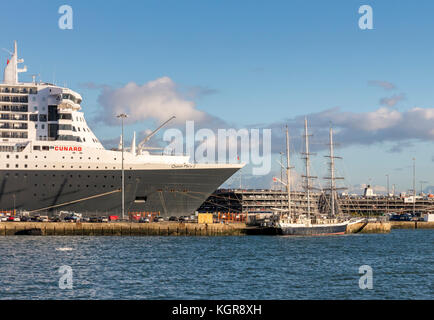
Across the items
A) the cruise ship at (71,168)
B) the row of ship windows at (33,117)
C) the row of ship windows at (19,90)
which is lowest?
the cruise ship at (71,168)

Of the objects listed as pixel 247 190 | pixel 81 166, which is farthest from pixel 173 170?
pixel 247 190

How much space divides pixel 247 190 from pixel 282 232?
7053 centimetres

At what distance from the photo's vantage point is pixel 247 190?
145375mm

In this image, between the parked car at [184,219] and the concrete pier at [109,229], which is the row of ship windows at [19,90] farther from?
the parked car at [184,219]

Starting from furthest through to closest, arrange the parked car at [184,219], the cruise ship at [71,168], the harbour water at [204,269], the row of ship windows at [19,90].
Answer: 1. the parked car at [184,219]
2. the row of ship windows at [19,90]
3. the cruise ship at [71,168]
4. the harbour water at [204,269]

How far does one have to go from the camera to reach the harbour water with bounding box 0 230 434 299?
30594 millimetres

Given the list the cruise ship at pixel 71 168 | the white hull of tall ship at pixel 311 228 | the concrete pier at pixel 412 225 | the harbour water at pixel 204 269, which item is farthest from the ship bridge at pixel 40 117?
the concrete pier at pixel 412 225

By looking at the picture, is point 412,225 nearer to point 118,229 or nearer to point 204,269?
point 118,229

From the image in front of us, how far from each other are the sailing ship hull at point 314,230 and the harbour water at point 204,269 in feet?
44.9

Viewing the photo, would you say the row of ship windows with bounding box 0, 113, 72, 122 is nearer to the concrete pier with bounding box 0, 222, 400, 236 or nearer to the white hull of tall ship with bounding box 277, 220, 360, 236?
the concrete pier with bounding box 0, 222, 400, 236

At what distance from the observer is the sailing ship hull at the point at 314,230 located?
75062 millimetres

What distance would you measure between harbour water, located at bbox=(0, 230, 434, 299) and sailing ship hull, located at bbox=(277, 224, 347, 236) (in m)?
13.7

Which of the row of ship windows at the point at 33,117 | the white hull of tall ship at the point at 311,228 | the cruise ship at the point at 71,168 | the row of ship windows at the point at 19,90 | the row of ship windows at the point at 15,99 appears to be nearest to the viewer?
the cruise ship at the point at 71,168

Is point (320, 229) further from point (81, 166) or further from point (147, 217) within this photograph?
point (81, 166)
